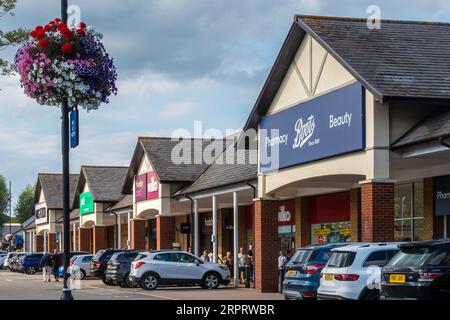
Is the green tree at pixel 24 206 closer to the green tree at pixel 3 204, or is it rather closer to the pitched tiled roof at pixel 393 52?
the green tree at pixel 3 204

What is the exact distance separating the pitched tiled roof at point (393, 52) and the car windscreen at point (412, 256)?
19.6 feet

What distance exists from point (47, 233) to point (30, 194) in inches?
3303

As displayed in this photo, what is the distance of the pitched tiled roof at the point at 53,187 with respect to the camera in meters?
80.3

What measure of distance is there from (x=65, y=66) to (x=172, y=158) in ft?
103

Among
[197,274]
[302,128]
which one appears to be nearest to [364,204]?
[302,128]

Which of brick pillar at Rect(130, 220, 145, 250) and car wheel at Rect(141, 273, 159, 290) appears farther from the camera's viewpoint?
brick pillar at Rect(130, 220, 145, 250)

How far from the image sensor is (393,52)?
82.6 ft

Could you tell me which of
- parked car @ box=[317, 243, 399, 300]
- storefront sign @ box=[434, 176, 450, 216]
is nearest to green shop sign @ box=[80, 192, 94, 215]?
storefront sign @ box=[434, 176, 450, 216]

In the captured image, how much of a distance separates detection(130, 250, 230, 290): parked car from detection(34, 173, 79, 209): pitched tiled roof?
46322mm

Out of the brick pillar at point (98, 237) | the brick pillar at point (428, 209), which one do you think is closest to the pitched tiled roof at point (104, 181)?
the brick pillar at point (98, 237)

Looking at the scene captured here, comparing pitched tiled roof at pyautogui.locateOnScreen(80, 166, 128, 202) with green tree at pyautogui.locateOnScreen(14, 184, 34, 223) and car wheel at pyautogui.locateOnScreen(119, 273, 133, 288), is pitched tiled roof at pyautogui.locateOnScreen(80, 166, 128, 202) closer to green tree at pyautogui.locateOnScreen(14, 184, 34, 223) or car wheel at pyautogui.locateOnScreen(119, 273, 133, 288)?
car wheel at pyautogui.locateOnScreen(119, 273, 133, 288)

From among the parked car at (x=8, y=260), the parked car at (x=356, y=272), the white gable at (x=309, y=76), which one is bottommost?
the parked car at (x=8, y=260)

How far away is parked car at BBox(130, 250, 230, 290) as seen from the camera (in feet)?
113
